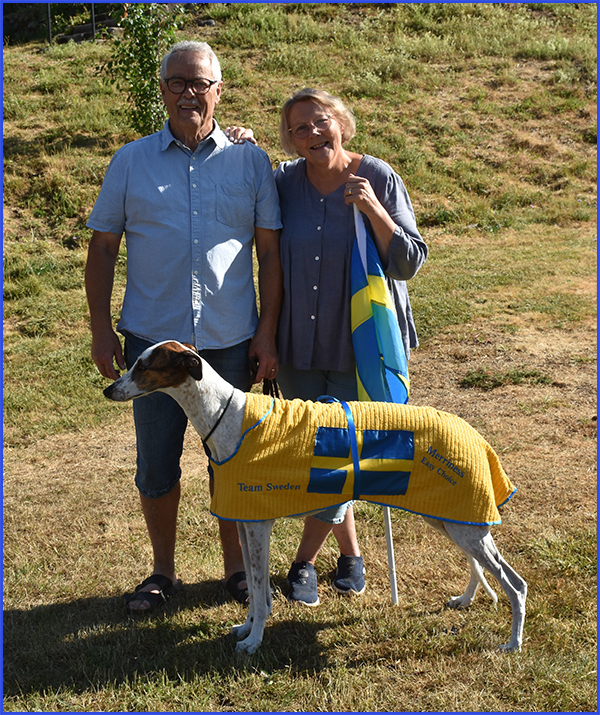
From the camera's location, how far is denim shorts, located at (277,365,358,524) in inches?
141

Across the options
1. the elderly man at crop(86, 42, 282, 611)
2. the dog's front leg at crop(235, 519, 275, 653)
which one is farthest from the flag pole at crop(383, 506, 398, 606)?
the elderly man at crop(86, 42, 282, 611)

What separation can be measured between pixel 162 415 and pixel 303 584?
125cm

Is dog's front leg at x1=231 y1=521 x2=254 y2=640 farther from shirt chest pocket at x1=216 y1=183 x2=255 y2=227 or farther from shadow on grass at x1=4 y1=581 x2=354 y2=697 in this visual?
shirt chest pocket at x1=216 y1=183 x2=255 y2=227

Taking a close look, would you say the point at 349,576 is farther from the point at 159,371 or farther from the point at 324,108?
the point at 324,108

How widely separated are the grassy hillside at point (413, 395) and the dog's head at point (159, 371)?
136 centimetres

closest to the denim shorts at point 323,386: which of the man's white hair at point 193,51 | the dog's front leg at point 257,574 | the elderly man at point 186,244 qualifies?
the elderly man at point 186,244

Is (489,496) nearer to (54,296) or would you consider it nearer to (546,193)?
(54,296)

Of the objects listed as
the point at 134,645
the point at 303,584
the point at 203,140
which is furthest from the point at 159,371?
the point at 303,584

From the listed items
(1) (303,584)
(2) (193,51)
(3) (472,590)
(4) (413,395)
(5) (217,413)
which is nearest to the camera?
(5) (217,413)

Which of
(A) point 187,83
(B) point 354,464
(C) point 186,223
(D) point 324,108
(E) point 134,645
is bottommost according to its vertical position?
(E) point 134,645

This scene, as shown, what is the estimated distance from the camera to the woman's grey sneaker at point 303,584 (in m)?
3.74

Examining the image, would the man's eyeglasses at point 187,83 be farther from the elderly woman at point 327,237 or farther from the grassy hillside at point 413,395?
the grassy hillside at point 413,395

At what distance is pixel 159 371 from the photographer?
298cm

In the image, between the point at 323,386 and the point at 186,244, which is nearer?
the point at 186,244
